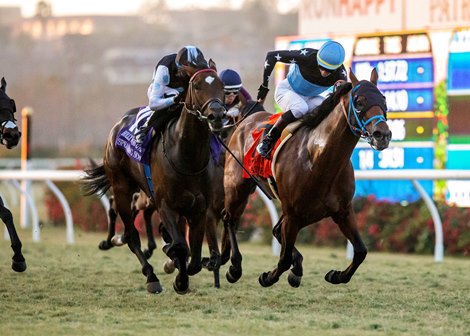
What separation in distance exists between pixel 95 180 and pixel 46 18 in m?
50.9

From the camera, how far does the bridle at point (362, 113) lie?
6.27 meters

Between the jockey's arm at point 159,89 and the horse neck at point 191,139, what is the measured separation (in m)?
0.21

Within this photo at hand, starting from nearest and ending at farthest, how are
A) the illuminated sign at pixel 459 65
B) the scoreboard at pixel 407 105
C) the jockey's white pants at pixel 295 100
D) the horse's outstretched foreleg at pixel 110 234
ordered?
the jockey's white pants at pixel 295 100
the horse's outstretched foreleg at pixel 110 234
the illuminated sign at pixel 459 65
the scoreboard at pixel 407 105

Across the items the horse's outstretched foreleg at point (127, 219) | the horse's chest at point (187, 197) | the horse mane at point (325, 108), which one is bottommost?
the horse's outstretched foreleg at point (127, 219)

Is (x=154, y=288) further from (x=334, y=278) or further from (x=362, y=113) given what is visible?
(x=362, y=113)

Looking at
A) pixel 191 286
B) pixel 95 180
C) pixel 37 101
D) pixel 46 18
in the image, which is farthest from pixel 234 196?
pixel 46 18

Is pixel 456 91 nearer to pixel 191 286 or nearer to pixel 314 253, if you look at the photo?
pixel 314 253

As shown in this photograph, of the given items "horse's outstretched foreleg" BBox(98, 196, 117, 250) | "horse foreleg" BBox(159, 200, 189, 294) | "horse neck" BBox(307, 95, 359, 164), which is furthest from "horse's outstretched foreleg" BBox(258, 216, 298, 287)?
"horse's outstretched foreleg" BBox(98, 196, 117, 250)

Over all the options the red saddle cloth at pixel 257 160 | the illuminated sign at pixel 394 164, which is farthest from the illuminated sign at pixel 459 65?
the red saddle cloth at pixel 257 160

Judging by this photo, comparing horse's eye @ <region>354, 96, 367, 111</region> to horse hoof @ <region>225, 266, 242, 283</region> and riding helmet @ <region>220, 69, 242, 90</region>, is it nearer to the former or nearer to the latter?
horse hoof @ <region>225, 266, 242, 283</region>

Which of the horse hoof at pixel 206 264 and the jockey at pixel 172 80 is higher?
the jockey at pixel 172 80

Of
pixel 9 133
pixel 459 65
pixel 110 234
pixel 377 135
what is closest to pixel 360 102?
pixel 377 135

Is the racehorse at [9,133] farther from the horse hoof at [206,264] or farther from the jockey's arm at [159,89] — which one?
the horse hoof at [206,264]

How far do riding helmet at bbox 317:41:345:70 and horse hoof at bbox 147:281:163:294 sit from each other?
169cm
